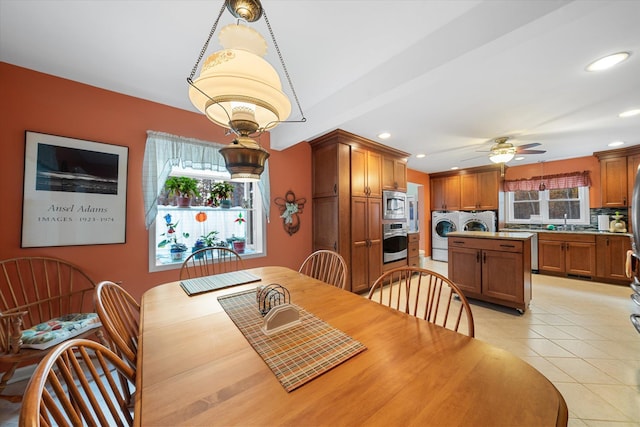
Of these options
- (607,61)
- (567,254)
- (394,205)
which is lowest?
(567,254)

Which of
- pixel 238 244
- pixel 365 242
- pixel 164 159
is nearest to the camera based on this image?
pixel 164 159

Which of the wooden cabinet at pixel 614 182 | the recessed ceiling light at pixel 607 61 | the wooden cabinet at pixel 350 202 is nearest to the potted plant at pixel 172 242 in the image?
the wooden cabinet at pixel 350 202

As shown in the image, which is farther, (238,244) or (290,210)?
(290,210)

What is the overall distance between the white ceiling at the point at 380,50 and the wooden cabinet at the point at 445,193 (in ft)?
10.2

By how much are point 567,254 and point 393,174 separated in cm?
345

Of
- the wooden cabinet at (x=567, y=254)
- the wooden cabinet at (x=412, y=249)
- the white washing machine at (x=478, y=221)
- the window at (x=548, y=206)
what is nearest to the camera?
the wooden cabinet at (x=567, y=254)

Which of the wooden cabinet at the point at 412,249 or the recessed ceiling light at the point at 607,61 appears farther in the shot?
the wooden cabinet at the point at 412,249

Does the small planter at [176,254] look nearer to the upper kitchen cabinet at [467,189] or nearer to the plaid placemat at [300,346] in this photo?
the plaid placemat at [300,346]

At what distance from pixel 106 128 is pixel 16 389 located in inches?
81.1

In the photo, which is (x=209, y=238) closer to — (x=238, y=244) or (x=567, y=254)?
(x=238, y=244)

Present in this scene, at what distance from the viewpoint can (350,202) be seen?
3.18 m

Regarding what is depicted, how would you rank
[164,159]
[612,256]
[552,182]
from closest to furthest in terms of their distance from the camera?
1. [164,159]
2. [612,256]
3. [552,182]

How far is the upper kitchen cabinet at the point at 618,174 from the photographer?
3769 mm

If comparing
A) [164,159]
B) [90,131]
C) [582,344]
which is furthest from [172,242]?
[582,344]
